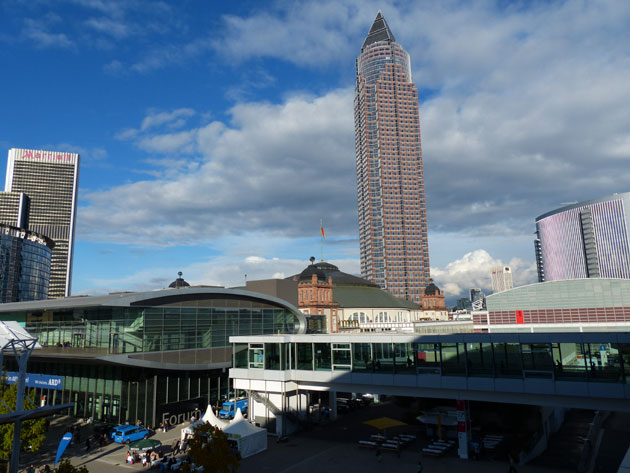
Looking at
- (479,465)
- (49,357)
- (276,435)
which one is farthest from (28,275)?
(479,465)

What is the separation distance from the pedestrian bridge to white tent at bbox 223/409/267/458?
4.62m

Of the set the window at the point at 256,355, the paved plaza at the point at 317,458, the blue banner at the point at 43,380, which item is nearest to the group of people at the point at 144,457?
the paved plaza at the point at 317,458

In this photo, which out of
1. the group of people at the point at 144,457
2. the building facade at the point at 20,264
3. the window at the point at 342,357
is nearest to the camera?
the group of people at the point at 144,457

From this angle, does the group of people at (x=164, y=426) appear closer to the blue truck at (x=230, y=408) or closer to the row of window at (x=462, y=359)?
the blue truck at (x=230, y=408)

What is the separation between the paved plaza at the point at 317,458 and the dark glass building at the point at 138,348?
4.05 metres

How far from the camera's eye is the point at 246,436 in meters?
34.6

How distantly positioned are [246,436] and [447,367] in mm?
15668

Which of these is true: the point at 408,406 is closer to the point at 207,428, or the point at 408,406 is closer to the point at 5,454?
the point at 207,428

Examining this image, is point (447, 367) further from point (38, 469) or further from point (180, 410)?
point (38, 469)

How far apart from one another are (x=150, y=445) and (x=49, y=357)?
17558 mm

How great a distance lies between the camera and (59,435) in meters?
41.7

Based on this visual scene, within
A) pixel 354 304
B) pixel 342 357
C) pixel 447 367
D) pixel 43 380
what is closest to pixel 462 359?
pixel 447 367

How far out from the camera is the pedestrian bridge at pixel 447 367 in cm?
2934

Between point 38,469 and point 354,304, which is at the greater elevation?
point 354,304
